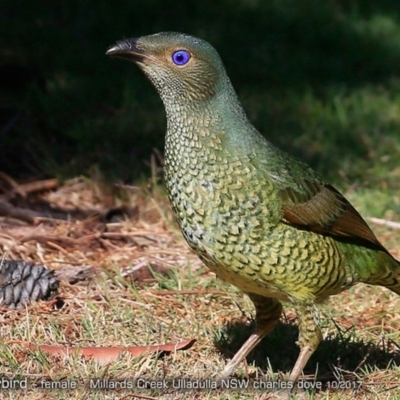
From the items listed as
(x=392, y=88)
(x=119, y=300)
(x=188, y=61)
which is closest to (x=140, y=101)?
(x=392, y=88)

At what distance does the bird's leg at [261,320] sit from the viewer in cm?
480

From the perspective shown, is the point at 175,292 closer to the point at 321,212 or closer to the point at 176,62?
the point at 321,212

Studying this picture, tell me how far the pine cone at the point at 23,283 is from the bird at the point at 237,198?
111cm

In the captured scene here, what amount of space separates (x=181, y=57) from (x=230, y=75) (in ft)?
16.9

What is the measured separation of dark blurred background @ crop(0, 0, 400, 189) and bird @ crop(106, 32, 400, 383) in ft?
8.74

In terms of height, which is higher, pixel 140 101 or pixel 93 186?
pixel 140 101

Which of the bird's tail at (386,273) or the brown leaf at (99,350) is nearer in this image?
the brown leaf at (99,350)

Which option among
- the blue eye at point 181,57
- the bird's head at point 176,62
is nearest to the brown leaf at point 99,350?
the bird's head at point 176,62

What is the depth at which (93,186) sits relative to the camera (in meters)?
6.95

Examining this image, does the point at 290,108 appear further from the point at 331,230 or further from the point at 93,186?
the point at 331,230

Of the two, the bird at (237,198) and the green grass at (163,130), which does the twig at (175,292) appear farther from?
the bird at (237,198)

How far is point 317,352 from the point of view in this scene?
5051 mm

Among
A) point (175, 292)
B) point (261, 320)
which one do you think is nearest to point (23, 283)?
point (175, 292)

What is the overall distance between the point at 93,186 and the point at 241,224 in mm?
2875
